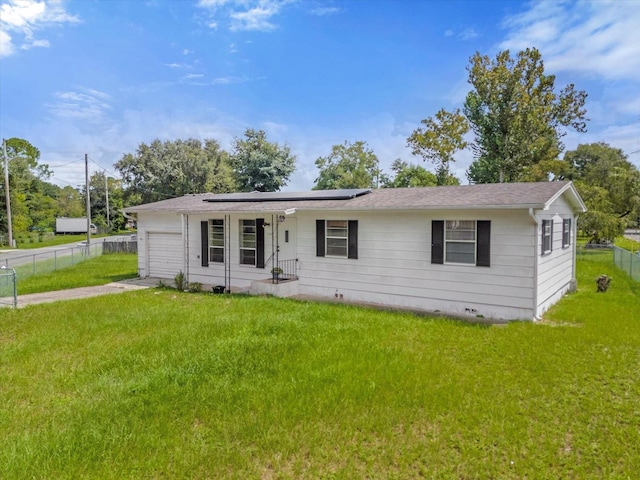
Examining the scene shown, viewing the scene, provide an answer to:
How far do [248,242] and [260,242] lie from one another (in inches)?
22.1

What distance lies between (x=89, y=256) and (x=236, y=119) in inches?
704

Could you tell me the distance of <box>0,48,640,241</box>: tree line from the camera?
2545cm

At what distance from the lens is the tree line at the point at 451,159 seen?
25453mm

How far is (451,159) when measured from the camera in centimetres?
3006

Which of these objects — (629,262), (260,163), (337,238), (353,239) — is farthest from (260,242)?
(260,163)

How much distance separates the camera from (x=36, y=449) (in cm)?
380

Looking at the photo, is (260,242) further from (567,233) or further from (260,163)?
(260,163)

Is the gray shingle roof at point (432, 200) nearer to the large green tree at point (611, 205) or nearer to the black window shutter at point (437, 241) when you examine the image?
the black window shutter at point (437, 241)

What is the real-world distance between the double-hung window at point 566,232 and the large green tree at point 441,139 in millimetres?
18316

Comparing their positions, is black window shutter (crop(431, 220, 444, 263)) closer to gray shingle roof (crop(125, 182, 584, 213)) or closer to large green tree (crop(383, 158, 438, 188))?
gray shingle roof (crop(125, 182, 584, 213))

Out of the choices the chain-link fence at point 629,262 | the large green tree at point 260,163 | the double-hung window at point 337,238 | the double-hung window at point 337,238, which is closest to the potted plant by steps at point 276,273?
the double-hung window at point 337,238

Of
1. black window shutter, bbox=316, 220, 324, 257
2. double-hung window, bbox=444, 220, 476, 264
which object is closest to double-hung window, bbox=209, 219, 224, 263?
black window shutter, bbox=316, 220, 324, 257

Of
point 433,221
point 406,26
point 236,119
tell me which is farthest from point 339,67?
point 433,221

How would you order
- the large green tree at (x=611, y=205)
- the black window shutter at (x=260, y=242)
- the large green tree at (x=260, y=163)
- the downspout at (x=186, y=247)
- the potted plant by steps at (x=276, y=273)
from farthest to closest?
1. the large green tree at (x=260, y=163)
2. the large green tree at (x=611, y=205)
3. the downspout at (x=186, y=247)
4. the black window shutter at (x=260, y=242)
5. the potted plant by steps at (x=276, y=273)
